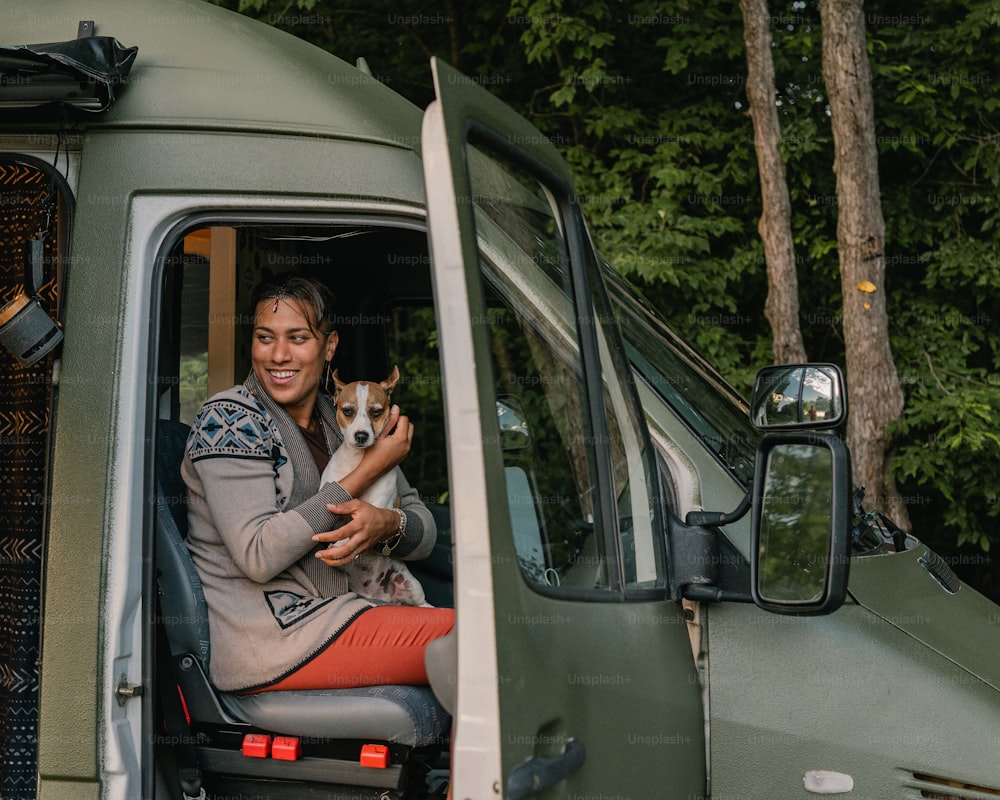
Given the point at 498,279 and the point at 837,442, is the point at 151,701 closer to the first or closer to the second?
the point at 498,279

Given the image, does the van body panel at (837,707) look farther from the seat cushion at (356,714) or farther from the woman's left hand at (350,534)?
the woman's left hand at (350,534)

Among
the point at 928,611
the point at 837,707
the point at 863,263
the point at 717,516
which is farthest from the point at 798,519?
the point at 863,263

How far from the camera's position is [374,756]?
8.04 ft

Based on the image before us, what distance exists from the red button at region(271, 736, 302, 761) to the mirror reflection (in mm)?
1211

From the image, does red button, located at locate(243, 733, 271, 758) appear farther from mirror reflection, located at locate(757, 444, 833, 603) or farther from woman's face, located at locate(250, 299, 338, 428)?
mirror reflection, located at locate(757, 444, 833, 603)

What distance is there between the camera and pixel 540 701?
1.72 meters

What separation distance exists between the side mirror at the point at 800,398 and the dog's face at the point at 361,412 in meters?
1.19

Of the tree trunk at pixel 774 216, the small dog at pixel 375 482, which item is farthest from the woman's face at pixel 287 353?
the tree trunk at pixel 774 216

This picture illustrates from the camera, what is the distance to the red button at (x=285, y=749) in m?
2.49

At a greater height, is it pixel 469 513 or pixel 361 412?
pixel 361 412

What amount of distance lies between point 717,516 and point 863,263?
638 cm

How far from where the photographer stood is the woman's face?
286 centimetres

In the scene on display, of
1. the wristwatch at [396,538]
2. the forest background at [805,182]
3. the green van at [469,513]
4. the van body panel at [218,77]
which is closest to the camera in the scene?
the green van at [469,513]

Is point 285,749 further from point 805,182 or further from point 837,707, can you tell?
point 805,182
